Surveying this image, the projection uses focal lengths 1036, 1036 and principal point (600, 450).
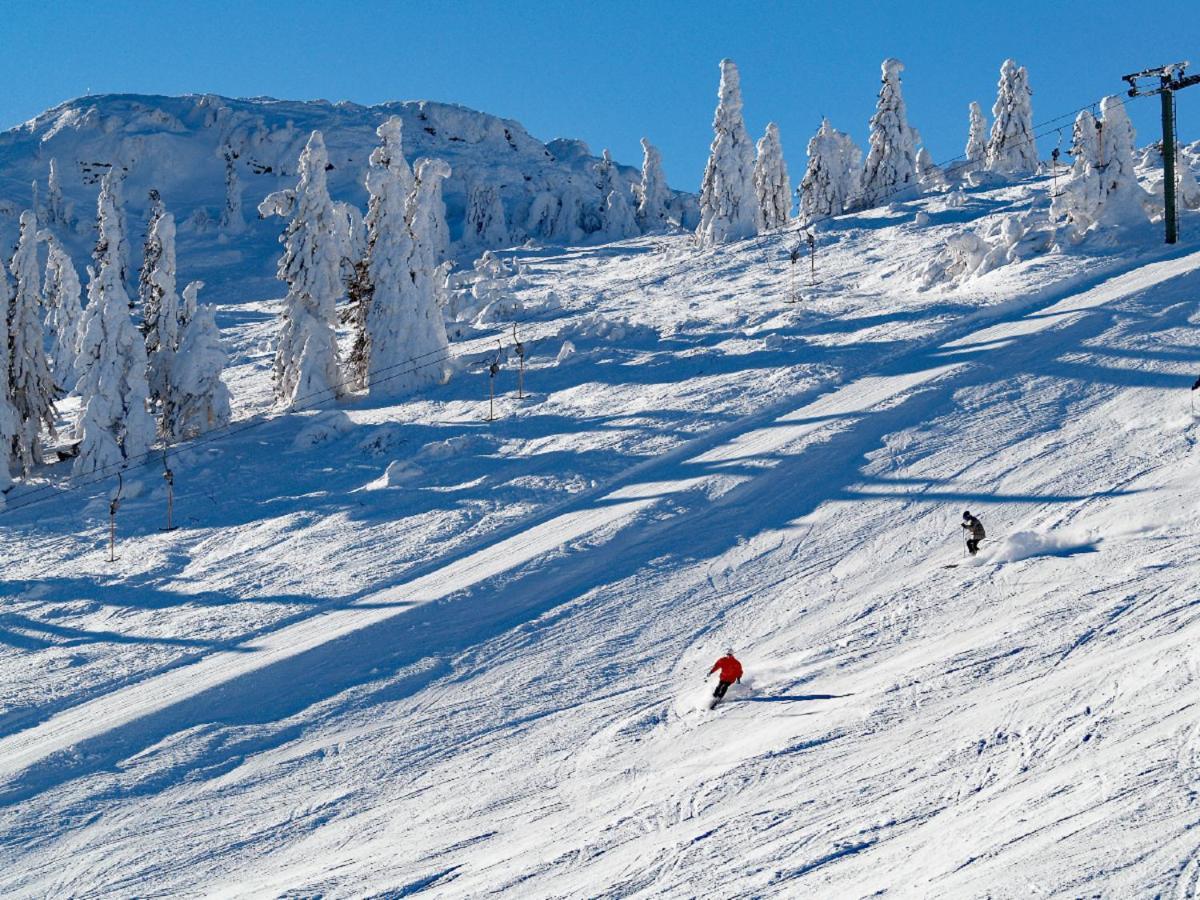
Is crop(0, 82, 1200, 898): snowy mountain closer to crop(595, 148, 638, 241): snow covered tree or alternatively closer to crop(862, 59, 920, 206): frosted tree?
crop(862, 59, 920, 206): frosted tree

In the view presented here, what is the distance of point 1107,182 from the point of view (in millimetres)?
36250

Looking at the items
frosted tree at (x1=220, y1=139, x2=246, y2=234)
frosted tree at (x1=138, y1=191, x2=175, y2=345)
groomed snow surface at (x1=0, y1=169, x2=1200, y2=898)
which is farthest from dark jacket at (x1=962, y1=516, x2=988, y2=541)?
frosted tree at (x1=220, y1=139, x2=246, y2=234)

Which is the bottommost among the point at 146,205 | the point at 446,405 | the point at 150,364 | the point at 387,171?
the point at 446,405

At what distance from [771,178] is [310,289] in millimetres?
51997

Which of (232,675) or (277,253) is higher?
(277,253)

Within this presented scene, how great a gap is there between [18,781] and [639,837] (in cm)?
978

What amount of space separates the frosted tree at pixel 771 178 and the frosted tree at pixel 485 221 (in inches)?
1172

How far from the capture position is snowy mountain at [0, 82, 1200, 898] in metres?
11.2

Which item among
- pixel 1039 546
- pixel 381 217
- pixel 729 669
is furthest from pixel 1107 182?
pixel 729 669

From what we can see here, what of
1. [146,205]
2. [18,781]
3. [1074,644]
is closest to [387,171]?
[18,781]

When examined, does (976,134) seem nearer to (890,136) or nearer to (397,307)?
(890,136)

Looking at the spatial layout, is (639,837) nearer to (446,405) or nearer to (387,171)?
(446,405)

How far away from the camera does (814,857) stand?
10414 millimetres

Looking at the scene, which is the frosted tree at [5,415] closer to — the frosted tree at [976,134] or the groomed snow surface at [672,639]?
the groomed snow surface at [672,639]
